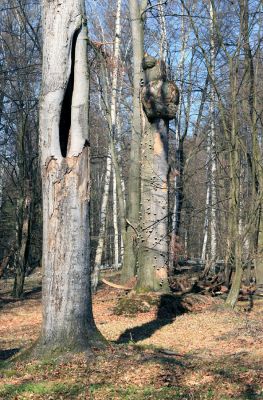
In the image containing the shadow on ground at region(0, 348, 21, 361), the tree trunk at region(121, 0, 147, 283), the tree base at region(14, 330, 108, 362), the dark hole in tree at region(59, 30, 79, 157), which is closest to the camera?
the tree base at region(14, 330, 108, 362)

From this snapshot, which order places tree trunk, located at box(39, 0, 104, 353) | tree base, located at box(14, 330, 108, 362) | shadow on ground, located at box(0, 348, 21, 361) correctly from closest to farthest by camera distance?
1. tree base, located at box(14, 330, 108, 362)
2. tree trunk, located at box(39, 0, 104, 353)
3. shadow on ground, located at box(0, 348, 21, 361)

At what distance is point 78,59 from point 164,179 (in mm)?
6724

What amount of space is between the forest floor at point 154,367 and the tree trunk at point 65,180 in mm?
477

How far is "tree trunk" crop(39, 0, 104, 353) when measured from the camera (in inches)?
262

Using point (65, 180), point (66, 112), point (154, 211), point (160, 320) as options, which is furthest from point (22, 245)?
point (65, 180)

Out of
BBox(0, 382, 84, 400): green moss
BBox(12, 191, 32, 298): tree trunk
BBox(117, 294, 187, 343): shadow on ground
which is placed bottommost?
BBox(0, 382, 84, 400): green moss

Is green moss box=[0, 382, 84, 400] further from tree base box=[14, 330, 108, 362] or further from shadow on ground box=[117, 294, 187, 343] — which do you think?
shadow on ground box=[117, 294, 187, 343]

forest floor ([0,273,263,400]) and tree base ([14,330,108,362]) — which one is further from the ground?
tree base ([14,330,108,362])

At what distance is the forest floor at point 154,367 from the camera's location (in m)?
5.43

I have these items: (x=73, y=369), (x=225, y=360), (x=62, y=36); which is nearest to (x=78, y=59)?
(x=62, y=36)

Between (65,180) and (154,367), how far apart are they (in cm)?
236

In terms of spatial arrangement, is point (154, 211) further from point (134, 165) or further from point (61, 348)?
point (61, 348)

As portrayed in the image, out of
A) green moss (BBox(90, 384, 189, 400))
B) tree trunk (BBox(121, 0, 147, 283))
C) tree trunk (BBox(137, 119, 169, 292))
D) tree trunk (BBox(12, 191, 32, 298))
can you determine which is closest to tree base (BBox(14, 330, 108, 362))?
green moss (BBox(90, 384, 189, 400))

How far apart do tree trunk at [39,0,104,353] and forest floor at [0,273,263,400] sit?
477mm
